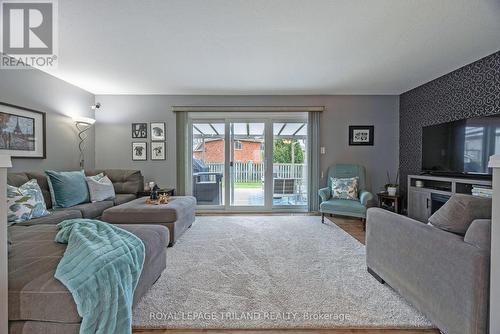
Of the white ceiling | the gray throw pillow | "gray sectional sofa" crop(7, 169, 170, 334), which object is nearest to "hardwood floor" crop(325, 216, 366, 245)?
the gray throw pillow

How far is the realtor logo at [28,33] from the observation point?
2007 millimetres

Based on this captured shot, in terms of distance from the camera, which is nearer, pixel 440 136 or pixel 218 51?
pixel 218 51

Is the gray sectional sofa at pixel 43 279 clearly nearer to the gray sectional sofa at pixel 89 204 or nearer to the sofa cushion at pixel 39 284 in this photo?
the sofa cushion at pixel 39 284

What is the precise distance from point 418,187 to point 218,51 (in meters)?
3.58

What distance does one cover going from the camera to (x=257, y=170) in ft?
15.6

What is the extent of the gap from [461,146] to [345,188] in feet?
5.39

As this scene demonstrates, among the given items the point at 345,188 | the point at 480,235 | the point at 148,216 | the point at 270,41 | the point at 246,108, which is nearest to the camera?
the point at 480,235

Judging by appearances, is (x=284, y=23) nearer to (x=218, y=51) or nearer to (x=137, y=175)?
(x=218, y=51)

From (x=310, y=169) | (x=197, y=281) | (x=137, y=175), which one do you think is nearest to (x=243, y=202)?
(x=310, y=169)

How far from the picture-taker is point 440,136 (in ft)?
11.4

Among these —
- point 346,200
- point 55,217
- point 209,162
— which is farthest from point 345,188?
point 55,217

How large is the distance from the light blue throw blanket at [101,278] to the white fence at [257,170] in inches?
130

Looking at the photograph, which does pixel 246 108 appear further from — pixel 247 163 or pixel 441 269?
pixel 441 269

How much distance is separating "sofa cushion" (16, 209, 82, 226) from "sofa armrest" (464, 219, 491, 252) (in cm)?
336
